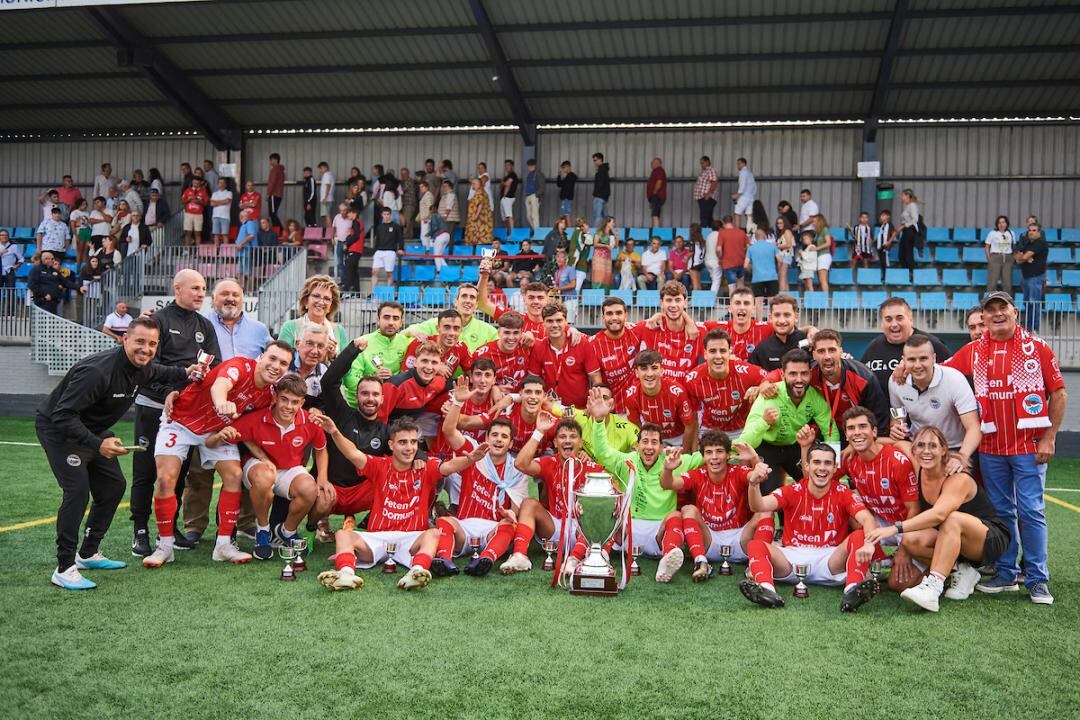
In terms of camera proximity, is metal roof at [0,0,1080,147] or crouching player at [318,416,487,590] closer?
crouching player at [318,416,487,590]

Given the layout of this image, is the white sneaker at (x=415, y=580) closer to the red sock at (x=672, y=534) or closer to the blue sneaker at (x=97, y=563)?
the red sock at (x=672, y=534)

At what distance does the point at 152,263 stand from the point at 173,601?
54.5 ft

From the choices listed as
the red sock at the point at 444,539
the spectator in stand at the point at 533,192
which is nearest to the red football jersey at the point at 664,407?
the red sock at the point at 444,539

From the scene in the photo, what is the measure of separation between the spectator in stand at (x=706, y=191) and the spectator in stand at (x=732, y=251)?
254cm

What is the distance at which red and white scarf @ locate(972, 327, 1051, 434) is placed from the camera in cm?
628

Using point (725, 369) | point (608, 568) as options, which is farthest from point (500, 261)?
point (608, 568)

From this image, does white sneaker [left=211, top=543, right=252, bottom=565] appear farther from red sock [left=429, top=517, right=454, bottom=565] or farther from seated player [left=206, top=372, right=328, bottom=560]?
red sock [left=429, top=517, right=454, bottom=565]

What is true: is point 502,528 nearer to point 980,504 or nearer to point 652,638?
point 652,638

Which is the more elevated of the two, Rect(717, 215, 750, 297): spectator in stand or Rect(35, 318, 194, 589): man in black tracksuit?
Rect(717, 215, 750, 297): spectator in stand

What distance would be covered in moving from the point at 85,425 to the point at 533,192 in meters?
16.9

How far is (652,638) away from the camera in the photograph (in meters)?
5.27

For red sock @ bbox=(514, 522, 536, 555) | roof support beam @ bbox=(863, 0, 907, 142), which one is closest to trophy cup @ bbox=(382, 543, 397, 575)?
red sock @ bbox=(514, 522, 536, 555)

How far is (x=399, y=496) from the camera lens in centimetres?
705

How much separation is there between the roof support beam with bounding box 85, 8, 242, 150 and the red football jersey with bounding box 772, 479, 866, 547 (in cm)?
1843
